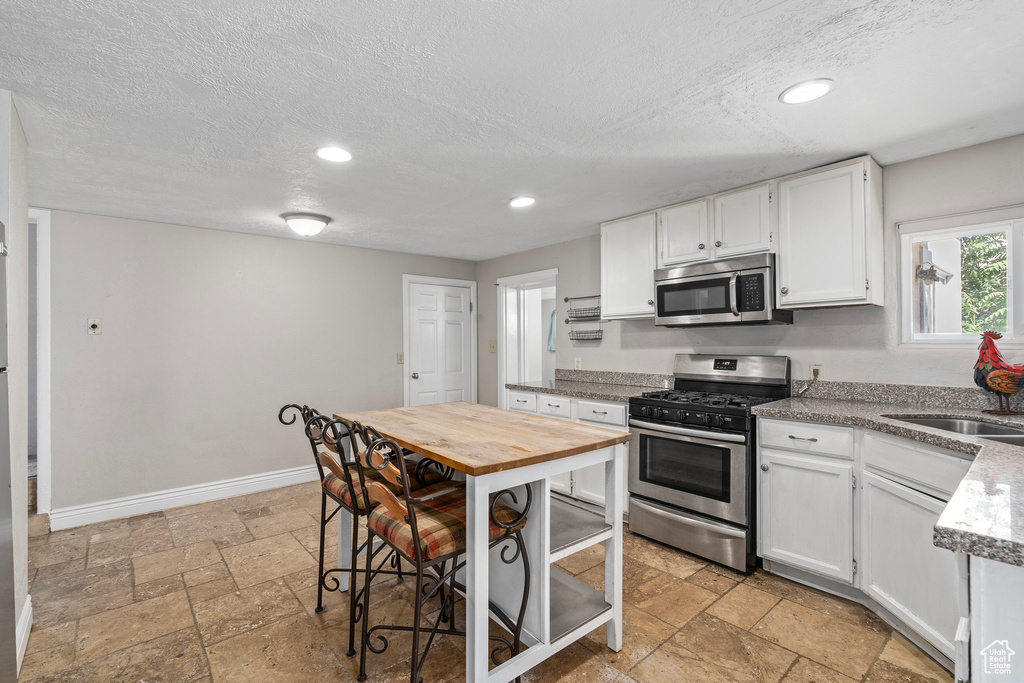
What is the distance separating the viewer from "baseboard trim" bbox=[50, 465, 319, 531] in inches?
135

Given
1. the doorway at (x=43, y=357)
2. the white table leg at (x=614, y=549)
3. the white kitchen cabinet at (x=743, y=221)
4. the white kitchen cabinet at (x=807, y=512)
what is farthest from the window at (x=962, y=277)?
the doorway at (x=43, y=357)

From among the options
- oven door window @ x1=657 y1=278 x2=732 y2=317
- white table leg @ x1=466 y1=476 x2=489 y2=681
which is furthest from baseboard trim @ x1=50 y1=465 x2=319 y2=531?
oven door window @ x1=657 y1=278 x2=732 y2=317

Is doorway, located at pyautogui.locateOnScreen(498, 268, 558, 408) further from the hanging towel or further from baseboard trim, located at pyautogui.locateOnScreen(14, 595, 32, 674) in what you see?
baseboard trim, located at pyautogui.locateOnScreen(14, 595, 32, 674)

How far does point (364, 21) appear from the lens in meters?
1.47

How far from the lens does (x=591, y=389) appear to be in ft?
12.5

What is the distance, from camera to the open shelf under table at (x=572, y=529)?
1833 millimetres

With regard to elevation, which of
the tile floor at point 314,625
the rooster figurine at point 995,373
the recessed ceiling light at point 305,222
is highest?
the recessed ceiling light at point 305,222

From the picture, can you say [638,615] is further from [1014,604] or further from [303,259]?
[303,259]

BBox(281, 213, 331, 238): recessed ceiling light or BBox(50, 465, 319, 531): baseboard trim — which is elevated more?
BBox(281, 213, 331, 238): recessed ceiling light

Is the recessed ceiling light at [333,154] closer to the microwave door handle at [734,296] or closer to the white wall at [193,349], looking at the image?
the white wall at [193,349]

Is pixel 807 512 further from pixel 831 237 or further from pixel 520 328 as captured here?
pixel 520 328

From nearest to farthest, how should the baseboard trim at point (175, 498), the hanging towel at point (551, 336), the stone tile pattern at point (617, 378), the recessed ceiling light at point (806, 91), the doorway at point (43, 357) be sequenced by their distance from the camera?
the recessed ceiling light at point (806, 91) < the doorway at point (43, 357) < the baseboard trim at point (175, 498) < the stone tile pattern at point (617, 378) < the hanging towel at point (551, 336)

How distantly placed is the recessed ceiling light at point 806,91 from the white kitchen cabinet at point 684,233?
3.78ft

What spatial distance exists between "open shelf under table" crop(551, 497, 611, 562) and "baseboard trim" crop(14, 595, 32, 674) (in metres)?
2.18
